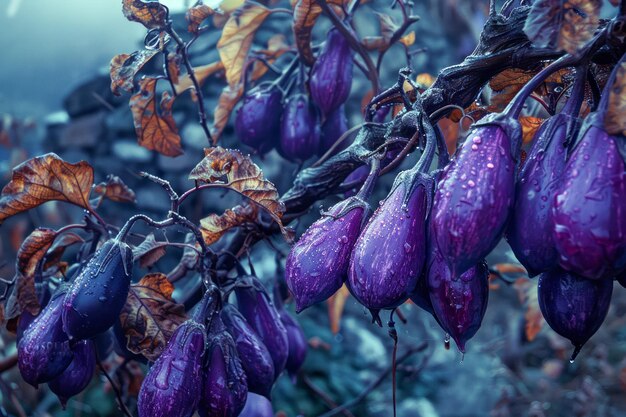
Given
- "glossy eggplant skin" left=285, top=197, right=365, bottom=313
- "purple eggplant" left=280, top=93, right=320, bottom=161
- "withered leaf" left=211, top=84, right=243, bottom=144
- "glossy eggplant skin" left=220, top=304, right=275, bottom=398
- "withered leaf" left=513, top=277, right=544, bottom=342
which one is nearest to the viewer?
"glossy eggplant skin" left=285, top=197, right=365, bottom=313

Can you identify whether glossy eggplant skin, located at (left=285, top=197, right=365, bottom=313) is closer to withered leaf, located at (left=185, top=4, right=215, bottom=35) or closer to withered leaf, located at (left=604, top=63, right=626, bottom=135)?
withered leaf, located at (left=604, top=63, right=626, bottom=135)

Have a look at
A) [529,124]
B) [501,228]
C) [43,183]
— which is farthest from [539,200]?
[43,183]

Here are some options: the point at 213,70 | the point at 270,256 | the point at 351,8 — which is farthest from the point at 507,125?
the point at 270,256

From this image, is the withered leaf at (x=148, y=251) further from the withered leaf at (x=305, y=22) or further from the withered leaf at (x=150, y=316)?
the withered leaf at (x=305, y=22)

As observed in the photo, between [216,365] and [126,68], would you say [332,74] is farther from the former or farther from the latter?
[216,365]

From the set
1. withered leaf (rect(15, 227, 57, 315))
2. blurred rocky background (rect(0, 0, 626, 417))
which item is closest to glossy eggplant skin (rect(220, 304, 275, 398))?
withered leaf (rect(15, 227, 57, 315))
